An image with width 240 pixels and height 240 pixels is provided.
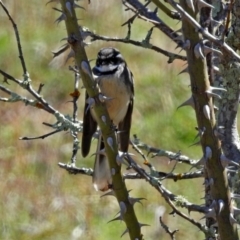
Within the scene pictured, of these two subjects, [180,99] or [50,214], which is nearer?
[50,214]

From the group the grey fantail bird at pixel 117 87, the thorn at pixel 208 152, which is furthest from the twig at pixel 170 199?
the grey fantail bird at pixel 117 87

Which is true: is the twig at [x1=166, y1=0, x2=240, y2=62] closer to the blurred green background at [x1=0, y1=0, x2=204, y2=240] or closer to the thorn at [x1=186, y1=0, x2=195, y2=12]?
the thorn at [x1=186, y1=0, x2=195, y2=12]

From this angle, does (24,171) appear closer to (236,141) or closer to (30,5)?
(30,5)

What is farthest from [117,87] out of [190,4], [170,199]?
[190,4]

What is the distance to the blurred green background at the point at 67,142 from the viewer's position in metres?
7.29

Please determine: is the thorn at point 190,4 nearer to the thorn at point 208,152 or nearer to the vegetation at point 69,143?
the thorn at point 208,152

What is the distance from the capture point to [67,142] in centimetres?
817

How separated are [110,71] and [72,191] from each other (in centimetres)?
301

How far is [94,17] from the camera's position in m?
9.70

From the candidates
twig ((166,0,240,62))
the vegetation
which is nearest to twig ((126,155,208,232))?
twig ((166,0,240,62))

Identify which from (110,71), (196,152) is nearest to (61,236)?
(196,152)

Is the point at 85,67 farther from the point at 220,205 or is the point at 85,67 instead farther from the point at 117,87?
the point at 117,87

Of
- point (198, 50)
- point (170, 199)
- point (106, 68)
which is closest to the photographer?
point (198, 50)

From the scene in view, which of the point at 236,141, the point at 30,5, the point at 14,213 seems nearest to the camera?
the point at 236,141
